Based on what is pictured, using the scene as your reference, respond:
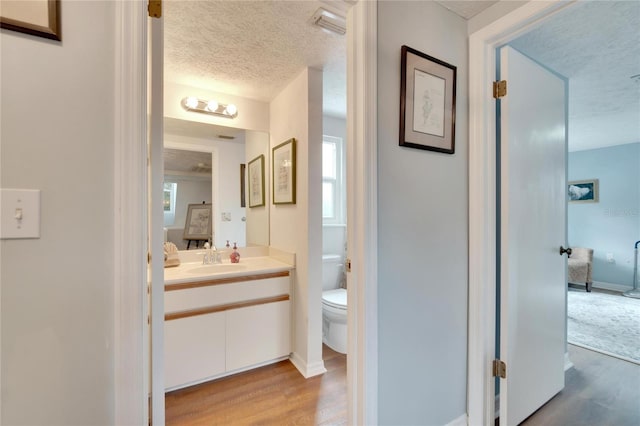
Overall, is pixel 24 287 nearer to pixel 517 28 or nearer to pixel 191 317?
pixel 191 317

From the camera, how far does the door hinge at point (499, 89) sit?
1.43 m

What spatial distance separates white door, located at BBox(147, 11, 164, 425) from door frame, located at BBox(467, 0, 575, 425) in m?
1.48

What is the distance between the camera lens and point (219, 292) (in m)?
1.95

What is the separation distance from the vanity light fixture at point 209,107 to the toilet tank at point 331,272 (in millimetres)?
1691

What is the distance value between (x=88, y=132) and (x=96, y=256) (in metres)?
0.32

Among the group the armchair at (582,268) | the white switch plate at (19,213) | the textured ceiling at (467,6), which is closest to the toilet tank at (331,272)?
the textured ceiling at (467,6)

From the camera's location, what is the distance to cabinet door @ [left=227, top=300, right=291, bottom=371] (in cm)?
200

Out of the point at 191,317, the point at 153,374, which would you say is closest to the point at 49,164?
the point at 153,374

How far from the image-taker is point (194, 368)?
73.8 inches

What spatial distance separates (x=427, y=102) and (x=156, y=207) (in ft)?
4.19

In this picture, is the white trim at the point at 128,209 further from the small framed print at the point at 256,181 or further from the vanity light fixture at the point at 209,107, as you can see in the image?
the small framed print at the point at 256,181

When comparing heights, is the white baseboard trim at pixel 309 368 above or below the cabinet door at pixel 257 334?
below

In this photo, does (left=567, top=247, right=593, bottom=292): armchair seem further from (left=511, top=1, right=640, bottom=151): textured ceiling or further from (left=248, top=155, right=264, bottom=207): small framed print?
(left=248, top=155, right=264, bottom=207): small framed print

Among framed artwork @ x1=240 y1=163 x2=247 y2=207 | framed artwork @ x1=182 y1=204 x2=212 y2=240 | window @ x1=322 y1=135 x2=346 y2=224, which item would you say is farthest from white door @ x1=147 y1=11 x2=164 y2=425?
window @ x1=322 y1=135 x2=346 y2=224
